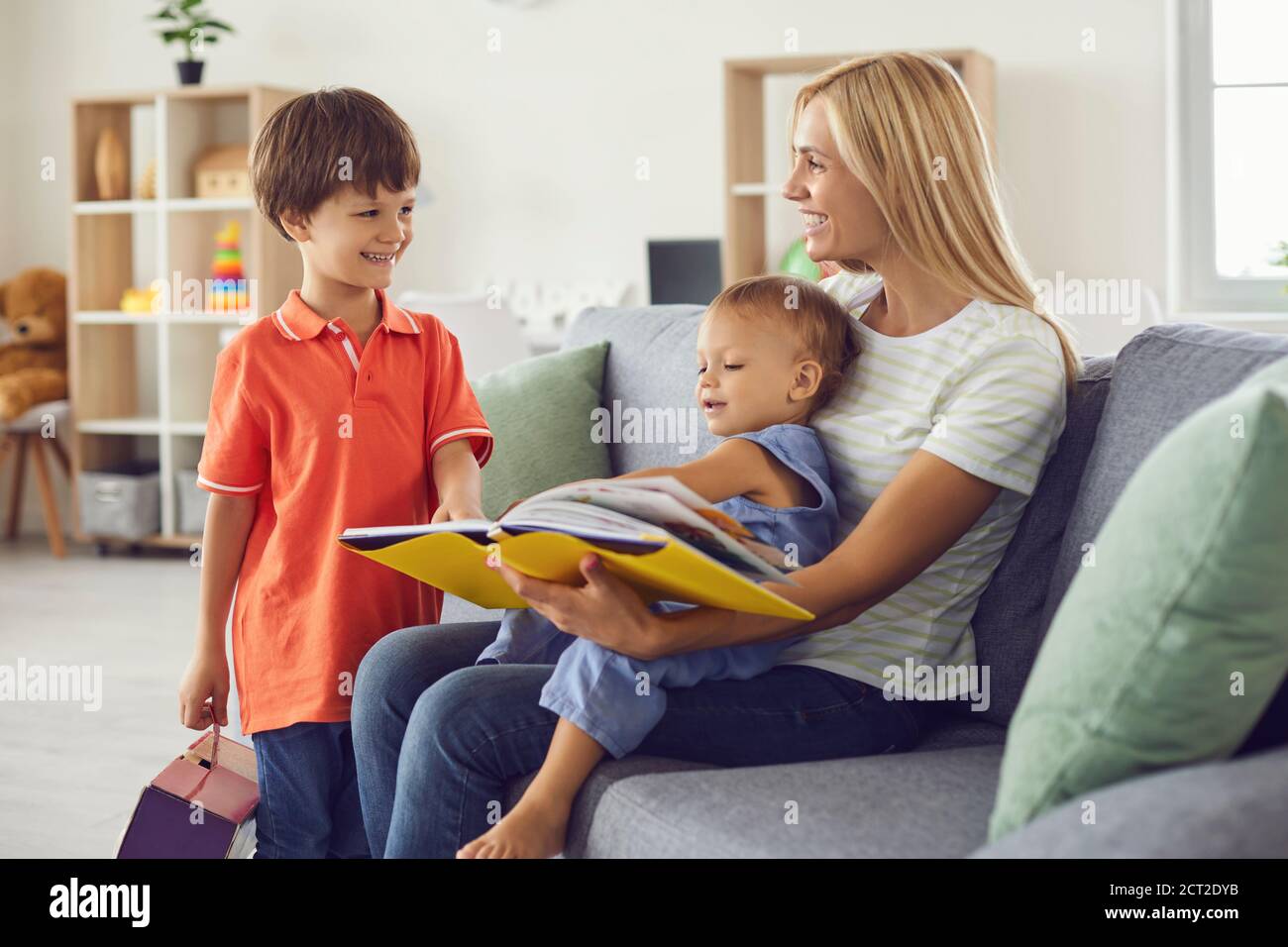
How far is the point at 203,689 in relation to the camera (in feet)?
5.44

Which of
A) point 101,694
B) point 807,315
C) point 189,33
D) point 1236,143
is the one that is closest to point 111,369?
point 189,33

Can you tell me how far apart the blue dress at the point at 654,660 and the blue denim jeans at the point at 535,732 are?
0.02 m

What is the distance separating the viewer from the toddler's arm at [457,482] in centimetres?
162

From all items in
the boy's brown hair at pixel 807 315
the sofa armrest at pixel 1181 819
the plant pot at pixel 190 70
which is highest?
the plant pot at pixel 190 70

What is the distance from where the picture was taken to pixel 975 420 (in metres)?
1.41

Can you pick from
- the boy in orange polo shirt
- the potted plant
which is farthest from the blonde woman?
the potted plant

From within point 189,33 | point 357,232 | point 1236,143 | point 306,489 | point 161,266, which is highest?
point 189,33


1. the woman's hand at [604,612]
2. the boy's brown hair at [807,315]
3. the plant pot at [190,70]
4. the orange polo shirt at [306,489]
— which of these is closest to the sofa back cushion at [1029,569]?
the boy's brown hair at [807,315]

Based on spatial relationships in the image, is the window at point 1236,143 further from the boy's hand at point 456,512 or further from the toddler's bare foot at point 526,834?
the toddler's bare foot at point 526,834

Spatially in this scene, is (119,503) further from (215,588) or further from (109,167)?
(215,588)

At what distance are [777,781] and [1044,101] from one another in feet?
11.8

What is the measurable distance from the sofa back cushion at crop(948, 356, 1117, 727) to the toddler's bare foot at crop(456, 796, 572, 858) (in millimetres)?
501

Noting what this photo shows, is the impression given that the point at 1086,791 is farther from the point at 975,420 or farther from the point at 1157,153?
the point at 1157,153

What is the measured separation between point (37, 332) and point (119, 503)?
2.38 feet
